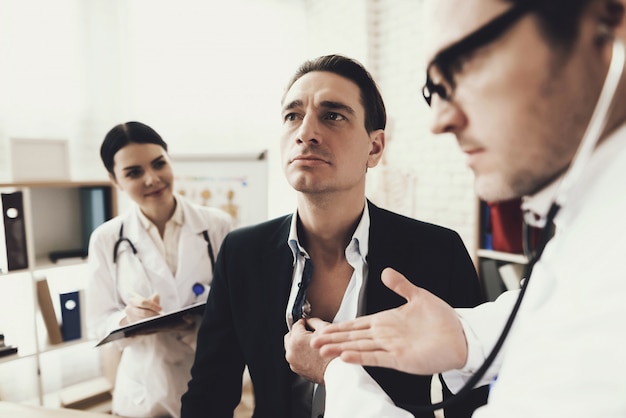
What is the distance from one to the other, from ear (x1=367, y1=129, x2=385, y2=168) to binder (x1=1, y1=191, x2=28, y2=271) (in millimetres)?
1755

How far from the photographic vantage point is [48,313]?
2.12 meters

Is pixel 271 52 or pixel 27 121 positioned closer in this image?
pixel 27 121

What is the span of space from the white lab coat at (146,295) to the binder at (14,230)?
513mm

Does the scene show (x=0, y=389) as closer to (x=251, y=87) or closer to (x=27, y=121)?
(x=27, y=121)

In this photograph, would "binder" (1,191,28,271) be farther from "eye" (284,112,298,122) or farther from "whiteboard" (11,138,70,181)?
"eye" (284,112,298,122)

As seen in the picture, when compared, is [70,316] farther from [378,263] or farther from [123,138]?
[378,263]

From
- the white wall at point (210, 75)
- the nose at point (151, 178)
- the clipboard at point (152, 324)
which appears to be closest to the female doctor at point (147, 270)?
the nose at point (151, 178)

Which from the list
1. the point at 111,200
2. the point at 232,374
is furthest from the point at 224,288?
the point at 111,200

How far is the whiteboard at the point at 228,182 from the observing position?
8.44ft

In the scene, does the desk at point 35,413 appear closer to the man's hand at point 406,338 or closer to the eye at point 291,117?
the man's hand at point 406,338

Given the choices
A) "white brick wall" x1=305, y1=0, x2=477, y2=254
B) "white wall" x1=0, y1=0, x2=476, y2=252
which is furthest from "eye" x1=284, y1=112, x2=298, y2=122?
"white brick wall" x1=305, y1=0, x2=477, y2=254

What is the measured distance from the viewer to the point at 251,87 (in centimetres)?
335

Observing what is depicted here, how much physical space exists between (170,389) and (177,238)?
661mm

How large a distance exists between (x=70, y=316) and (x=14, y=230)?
22.2 inches
